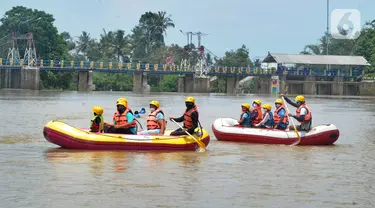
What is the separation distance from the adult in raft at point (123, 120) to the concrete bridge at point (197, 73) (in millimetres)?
80480

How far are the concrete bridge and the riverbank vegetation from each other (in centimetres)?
390

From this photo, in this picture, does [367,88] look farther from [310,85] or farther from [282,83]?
[282,83]

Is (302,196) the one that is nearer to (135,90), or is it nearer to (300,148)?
(300,148)

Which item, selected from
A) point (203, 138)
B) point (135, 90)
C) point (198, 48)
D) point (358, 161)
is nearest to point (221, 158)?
point (203, 138)

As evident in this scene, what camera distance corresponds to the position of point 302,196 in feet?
41.0

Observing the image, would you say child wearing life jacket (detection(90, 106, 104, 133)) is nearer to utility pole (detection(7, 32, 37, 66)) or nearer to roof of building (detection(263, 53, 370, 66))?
utility pole (detection(7, 32, 37, 66))

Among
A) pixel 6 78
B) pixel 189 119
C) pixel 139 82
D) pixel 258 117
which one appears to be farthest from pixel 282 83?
pixel 189 119

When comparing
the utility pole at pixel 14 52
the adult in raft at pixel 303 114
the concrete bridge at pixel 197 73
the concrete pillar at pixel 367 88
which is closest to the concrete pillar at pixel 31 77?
the concrete bridge at pixel 197 73

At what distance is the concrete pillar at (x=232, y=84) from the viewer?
11062 centimetres

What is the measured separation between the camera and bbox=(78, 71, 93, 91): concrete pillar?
332 ft

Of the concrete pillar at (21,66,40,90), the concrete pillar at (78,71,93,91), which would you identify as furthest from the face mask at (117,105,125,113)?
the concrete pillar at (78,71,93,91)

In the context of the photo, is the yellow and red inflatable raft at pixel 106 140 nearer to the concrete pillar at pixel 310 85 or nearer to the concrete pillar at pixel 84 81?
the concrete pillar at pixel 84 81

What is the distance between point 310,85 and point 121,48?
4063 centimetres

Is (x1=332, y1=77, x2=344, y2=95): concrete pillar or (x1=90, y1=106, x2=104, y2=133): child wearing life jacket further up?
(x1=332, y1=77, x2=344, y2=95): concrete pillar
